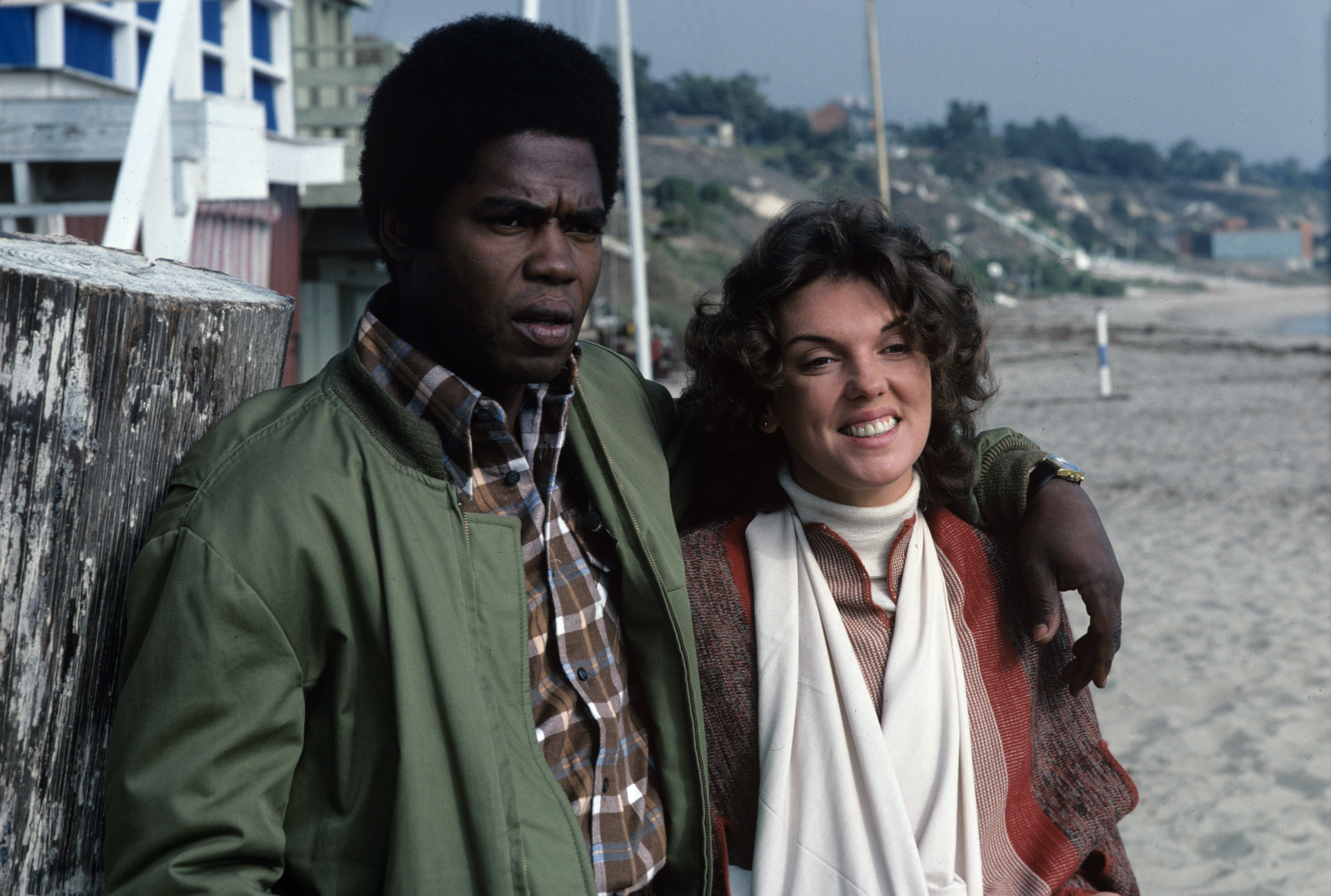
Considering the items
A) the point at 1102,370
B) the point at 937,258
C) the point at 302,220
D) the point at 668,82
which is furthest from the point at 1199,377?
the point at 668,82

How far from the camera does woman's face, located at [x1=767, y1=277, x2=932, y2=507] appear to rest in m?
2.05

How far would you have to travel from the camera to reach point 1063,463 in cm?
225

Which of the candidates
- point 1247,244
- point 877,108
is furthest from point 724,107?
point 877,108

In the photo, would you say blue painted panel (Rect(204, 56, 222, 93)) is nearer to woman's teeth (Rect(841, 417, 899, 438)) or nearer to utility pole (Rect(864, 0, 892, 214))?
woman's teeth (Rect(841, 417, 899, 438))

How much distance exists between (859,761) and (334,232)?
10418mm

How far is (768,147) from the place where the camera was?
102 m

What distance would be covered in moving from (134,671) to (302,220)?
10.4 metres

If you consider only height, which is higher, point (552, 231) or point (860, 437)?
point (552, 231)

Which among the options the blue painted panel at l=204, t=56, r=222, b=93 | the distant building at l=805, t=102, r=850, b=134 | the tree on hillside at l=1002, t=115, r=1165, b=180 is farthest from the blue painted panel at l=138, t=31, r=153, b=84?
the tree on hillside at l=1002, t=115, r=1165, b=180

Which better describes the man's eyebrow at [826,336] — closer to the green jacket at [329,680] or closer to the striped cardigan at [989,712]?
the striped cardigan at [989,712]

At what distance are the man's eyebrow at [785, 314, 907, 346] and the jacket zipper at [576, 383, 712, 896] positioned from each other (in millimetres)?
483

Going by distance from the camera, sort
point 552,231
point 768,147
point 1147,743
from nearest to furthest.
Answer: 1. point 552,231
2. point 1147,743
3. point 768,147

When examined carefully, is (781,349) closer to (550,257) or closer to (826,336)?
(826,336)

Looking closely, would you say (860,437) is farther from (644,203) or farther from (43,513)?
(644,203)
